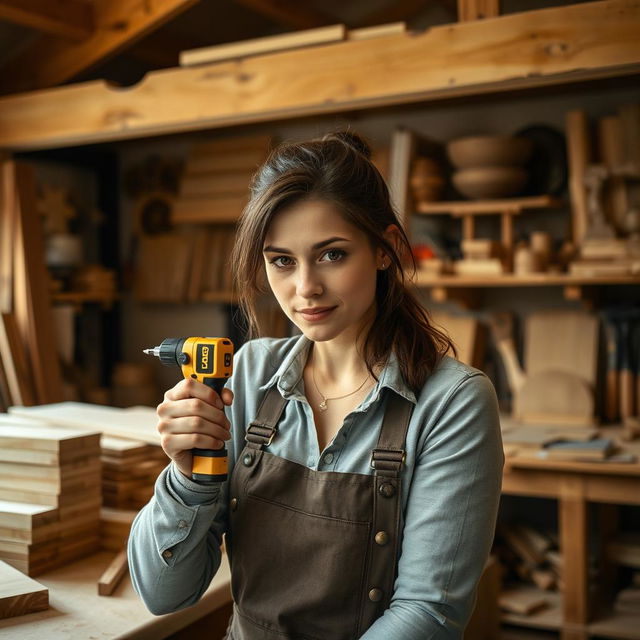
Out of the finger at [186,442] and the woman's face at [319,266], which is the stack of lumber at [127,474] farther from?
the woman's face at [319,266]

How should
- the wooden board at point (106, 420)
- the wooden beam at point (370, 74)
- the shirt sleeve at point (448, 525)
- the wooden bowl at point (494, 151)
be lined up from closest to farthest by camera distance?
1. the shirt sleeve at point (448, 525)
2. the wooden board at point (106, 420)
3. the wooden beam at point (370, 74)
4. the wooden bowl at point (494, 151)

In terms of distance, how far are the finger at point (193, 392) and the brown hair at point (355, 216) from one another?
0.29 metres

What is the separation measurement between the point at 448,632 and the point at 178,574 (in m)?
0.52

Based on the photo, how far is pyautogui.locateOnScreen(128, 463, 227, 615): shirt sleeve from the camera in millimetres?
1526

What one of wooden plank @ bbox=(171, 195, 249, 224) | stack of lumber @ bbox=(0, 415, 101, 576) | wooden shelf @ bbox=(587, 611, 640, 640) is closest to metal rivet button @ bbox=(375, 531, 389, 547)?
stack of lumber @ bbox=(0, 415, 101, 576)

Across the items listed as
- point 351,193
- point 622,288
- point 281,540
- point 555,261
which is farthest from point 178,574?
point 622,288

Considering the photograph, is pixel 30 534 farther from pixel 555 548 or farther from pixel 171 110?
pixel 555 548

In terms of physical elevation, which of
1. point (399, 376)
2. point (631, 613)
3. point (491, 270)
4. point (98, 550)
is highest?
point (491, 270)

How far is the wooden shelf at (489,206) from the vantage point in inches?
152

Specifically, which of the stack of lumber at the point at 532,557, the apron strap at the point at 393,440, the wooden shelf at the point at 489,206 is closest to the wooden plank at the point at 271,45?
the wooden shelf at the point at 489,206

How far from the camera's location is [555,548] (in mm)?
3883

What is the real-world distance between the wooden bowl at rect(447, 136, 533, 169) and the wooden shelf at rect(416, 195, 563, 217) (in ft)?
0.58

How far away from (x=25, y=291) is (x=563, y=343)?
2642mm

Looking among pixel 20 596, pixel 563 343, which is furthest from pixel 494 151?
pixel 20 596
